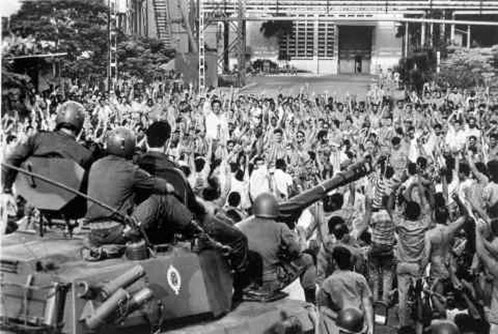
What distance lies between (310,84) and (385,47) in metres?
14.6

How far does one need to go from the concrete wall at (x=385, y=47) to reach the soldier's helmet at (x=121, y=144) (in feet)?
187

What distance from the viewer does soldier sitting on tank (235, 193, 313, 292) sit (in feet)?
27.6

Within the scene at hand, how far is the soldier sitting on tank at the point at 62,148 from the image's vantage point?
294 inches

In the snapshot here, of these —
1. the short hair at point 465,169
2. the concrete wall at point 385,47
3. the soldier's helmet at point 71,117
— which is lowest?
the concrete wall at point 385,47

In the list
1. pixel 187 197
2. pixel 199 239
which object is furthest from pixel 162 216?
pixel 187 197

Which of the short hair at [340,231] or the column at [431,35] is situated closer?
the short hair at [340,231]

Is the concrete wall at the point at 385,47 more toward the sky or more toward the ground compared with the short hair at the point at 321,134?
more toward the ground

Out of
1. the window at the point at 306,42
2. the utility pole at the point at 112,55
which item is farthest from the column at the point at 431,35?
the utility pole at the point at 112,55

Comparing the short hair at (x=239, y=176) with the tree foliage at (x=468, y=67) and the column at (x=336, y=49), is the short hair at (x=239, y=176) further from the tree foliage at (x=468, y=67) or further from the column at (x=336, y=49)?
the column at (x=336, y=49)

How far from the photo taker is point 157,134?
784 cm

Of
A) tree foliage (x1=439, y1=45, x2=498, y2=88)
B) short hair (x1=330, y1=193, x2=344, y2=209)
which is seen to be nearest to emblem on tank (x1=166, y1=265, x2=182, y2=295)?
short hair (x1=330, y1=193, x2=344, y2=209)

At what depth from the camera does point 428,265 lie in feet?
36.5

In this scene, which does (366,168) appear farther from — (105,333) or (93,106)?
(93,106)

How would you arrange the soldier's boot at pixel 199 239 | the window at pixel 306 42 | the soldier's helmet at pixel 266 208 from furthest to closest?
the window at pixel 306 42, the soldier's helmet at pixel 266 208, the soldier's boot at pixel 199 239
